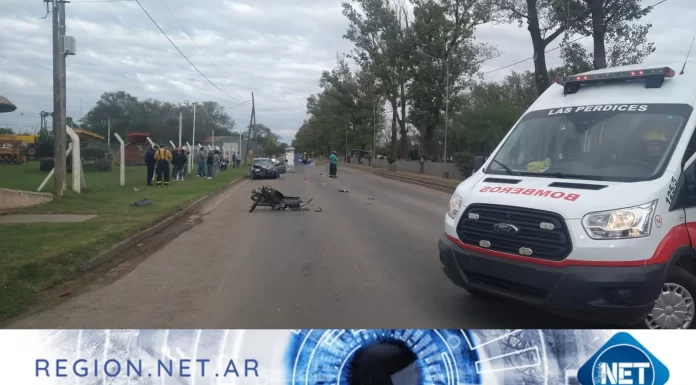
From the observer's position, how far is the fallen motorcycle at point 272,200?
15.9 m

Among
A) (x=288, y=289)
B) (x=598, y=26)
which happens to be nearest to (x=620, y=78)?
(x=288, y=289)

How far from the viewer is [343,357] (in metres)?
3.65

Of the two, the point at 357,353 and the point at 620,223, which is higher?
the point at 620,223

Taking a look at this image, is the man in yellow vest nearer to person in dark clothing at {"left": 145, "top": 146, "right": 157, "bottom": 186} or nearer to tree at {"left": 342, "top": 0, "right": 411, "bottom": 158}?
person in dark clothing at {"left": 145, "top": 146, "right": 157, "bottom": 186}

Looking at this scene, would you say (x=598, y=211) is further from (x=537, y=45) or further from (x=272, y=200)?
(x=537, y=45)

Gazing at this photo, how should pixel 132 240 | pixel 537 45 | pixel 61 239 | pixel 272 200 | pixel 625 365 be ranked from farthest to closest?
pixel 537 45
pixel 272 200
pixel 132 240
pixel 61 239
pixel 625 365

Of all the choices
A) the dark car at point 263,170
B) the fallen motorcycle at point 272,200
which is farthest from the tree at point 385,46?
the fallen motorcycle at point 272,200

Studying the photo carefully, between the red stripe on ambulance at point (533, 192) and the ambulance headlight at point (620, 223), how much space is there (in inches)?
10.2

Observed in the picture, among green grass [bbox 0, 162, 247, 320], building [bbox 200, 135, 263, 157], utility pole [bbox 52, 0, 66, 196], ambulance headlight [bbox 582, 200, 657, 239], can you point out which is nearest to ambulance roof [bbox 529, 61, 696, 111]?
ambulance headlight [bbox 582, 200, 657, 239]

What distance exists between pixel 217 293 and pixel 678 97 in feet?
17.7

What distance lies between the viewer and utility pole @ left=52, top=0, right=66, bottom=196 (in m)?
16.1

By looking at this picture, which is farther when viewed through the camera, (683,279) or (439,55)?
(439,55)

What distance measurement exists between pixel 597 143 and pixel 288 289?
12.8 ft

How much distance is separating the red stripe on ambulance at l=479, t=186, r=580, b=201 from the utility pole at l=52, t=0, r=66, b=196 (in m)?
14.2
